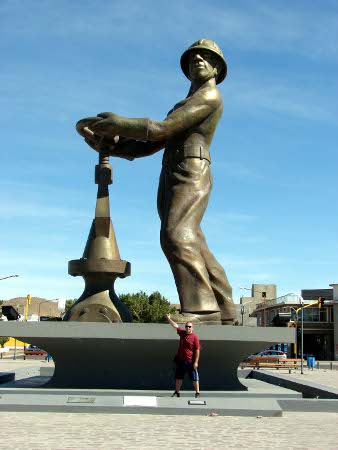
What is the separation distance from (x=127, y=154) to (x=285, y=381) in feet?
16.5

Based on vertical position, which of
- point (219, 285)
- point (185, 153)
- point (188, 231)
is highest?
point (185, 153)

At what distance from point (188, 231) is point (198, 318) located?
126 cm

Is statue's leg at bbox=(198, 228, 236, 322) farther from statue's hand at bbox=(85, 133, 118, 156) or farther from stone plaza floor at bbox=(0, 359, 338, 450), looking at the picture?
stone plaza floor at bbox=(0, 359, 338, 450)

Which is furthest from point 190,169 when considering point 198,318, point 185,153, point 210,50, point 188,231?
point 198,318

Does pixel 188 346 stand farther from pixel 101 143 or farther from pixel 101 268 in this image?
pixel 101 143

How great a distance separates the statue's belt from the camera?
31.7 ft

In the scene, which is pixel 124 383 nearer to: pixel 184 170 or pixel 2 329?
pixel 2 329

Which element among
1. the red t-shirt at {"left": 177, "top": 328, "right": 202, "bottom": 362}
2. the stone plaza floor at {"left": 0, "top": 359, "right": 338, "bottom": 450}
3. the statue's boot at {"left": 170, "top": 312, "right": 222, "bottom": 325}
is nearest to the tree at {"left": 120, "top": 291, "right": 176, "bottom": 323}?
the statue's boot at {"left": 170, "top": 312, "right": 222, "bottom": 325}

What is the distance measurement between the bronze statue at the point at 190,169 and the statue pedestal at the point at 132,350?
0.46m

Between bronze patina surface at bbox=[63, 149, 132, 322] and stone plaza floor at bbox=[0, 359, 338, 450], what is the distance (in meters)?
2.22

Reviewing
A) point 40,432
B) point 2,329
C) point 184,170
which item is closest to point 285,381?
point 184,170

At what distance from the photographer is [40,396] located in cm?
808

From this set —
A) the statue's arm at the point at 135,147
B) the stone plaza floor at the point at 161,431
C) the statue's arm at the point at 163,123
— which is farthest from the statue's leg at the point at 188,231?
the stone plaza floor at the point at 161,431

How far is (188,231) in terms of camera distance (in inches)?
365
